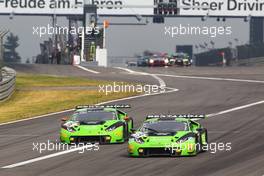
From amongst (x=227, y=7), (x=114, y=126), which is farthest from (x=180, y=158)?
(x=227, y=7)

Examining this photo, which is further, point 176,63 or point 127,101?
point 176,63

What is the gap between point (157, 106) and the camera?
3838cm

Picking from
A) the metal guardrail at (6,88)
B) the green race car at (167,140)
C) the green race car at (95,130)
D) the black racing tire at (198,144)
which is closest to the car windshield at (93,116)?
the green race car at (95,130)

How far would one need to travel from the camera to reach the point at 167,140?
2138 centimetres

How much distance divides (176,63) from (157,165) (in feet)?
221

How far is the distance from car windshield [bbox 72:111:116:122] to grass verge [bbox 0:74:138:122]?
32.1 feet

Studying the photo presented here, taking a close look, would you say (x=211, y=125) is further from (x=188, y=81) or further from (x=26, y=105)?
(x=188, y=81)

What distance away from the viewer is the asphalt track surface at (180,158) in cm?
1917

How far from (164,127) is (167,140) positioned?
93cm

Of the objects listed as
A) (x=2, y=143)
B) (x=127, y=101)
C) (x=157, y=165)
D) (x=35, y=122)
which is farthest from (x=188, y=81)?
(x=157, y=165)
